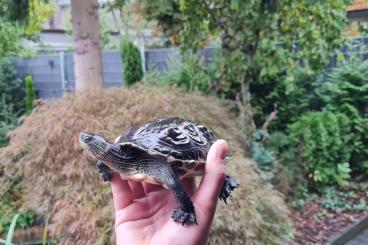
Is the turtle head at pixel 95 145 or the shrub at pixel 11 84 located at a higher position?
the turtle head at pixel 95 145

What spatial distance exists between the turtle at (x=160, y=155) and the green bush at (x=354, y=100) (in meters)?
4.71

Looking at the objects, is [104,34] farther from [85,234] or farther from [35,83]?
[85,234]

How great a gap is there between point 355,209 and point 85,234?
3.08 m

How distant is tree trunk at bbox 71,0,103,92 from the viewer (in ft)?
14.8

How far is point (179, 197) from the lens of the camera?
122 centimetres

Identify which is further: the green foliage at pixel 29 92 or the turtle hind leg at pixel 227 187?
the green foliage at pixel 29 92

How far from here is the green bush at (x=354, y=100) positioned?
5.66 meters

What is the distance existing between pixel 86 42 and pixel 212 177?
3502 mm

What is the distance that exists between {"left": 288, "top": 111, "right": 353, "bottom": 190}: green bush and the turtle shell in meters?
4.10

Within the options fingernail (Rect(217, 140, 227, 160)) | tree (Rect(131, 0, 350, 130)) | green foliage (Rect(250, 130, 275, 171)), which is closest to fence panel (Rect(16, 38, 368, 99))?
tree (Rect(131, 0, 350, 130))

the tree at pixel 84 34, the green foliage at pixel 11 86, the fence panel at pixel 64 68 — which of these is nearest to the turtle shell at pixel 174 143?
the tree at pixel 84 34

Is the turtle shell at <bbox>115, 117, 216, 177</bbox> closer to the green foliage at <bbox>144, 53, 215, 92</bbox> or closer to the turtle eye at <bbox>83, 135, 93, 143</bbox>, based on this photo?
the turtle eye at <bbox>83, 135, 93, 143</bbox>

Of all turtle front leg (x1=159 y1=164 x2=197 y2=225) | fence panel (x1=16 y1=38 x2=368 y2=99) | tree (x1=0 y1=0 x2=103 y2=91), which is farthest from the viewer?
fence panel (x1=16 y1=38 x2=368 y2=99)

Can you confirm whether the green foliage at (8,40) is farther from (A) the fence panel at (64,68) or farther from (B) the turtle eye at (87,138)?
(B) the turtle eye at (87,138)
